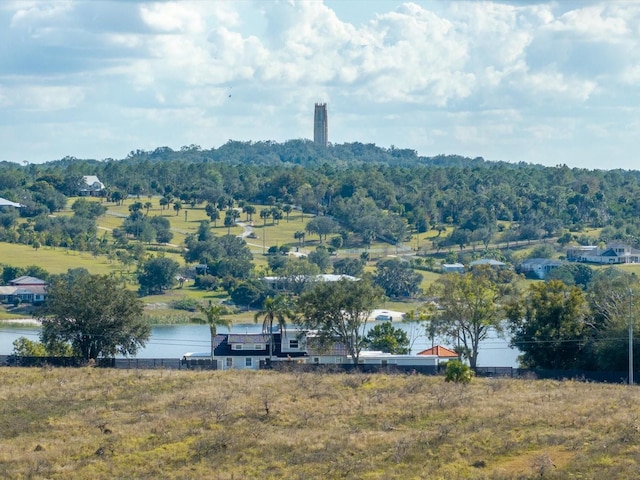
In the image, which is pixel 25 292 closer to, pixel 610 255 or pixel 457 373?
pixel 610 255

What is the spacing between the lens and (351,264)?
14475 cm

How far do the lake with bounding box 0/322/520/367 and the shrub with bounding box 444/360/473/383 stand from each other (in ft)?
70.6

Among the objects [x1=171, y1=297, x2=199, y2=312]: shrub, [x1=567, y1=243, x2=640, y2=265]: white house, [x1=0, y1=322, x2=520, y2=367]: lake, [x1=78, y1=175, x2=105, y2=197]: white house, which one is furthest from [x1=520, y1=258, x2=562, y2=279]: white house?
[x1=78, y1=175, x2=105, y2=197]: white house

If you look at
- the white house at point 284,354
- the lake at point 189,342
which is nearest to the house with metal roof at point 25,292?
the lake at point 189,342

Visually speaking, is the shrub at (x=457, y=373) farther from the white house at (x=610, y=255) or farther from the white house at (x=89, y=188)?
the white house at (x=89, y=188)

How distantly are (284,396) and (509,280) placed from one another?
3279 inches

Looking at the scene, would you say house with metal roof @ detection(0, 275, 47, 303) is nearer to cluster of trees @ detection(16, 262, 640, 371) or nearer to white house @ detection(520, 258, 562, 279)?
cluster of trees @ detection(16, 262, 640, 371)

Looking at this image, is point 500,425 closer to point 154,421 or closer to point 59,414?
point 154,421

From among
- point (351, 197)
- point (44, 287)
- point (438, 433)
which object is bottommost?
point (438, 433)

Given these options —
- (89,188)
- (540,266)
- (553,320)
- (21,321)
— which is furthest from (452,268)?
(553,320)

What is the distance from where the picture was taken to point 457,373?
55.2 metres

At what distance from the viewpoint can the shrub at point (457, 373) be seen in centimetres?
5516

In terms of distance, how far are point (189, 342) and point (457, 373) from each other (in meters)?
47.3

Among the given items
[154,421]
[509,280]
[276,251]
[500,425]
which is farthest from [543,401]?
[276,251]
